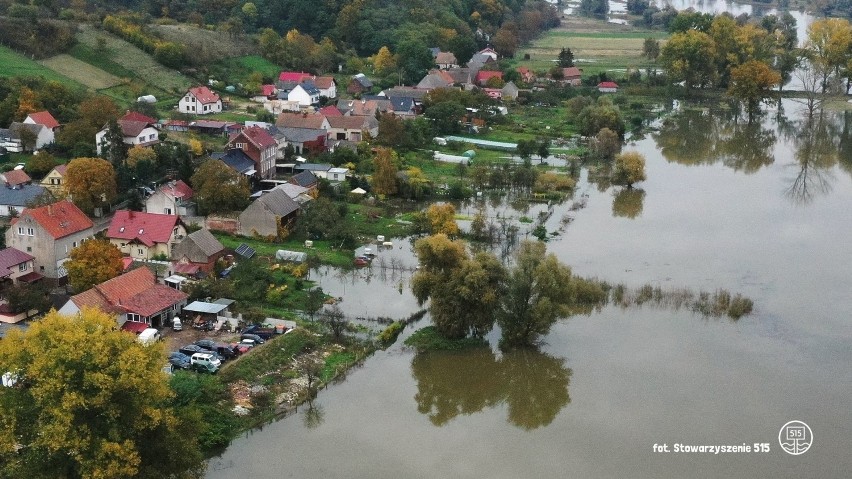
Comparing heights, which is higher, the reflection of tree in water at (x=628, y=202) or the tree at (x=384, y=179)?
the tree at (x=384, y=179)

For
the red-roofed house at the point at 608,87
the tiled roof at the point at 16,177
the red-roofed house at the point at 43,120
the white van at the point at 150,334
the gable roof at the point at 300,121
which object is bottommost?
the red-roofed house at the point at 608,87

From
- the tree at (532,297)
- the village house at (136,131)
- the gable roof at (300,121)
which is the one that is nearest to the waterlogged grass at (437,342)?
the tree at (532,297)

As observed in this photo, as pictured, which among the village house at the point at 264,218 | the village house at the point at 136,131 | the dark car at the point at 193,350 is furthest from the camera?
the village house at the point at 136,131

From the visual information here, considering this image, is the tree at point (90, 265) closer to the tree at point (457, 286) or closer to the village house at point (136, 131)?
the tree at point (457, 286)

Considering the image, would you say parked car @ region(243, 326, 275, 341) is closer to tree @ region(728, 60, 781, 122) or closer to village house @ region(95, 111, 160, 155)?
village house @ region(95, 111, 160, 155)

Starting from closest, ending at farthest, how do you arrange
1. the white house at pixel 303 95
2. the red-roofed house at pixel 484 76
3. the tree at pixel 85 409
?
1. the tree at pixel 85 409
2. the white house at pixel 303 95
3. the red-roofed house at pixel 484 76

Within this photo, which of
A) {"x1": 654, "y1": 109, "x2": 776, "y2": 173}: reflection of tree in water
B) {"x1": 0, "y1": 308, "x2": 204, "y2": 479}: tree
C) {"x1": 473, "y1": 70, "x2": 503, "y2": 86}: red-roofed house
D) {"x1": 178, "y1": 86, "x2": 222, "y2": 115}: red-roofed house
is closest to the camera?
{"x1": 0, "y1": 308, "x2": 204, "y2": 479}: tree

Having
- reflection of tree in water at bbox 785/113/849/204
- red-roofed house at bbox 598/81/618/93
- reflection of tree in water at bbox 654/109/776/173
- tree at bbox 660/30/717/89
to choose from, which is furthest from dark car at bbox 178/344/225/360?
tree at bbox 660/30/717/89
